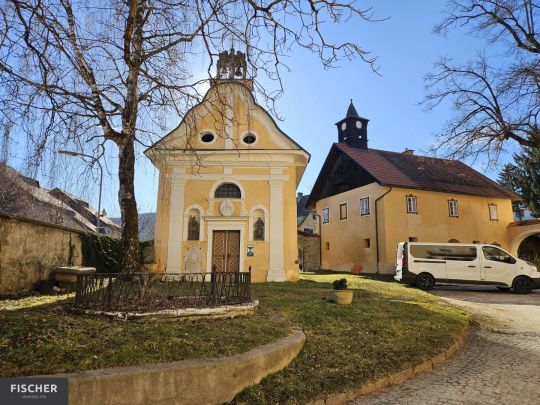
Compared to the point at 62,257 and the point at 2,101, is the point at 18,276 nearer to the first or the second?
the point at 62,257

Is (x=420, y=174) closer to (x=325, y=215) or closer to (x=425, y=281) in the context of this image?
(x=325, y=215)

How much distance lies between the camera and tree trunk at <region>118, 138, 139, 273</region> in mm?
8484

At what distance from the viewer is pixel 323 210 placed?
32938mm

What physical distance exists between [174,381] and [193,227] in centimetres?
1373

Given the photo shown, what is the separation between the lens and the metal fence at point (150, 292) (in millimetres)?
5852

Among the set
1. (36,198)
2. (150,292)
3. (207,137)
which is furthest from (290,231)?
(150,292)

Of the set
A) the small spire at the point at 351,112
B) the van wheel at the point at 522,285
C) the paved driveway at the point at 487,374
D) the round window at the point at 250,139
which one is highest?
the small spire at the point at 351,112

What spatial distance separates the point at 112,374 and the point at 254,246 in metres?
13.6

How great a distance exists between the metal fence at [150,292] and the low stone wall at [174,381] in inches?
80.4

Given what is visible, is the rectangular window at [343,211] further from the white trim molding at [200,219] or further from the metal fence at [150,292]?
the metal fence at [150,292]

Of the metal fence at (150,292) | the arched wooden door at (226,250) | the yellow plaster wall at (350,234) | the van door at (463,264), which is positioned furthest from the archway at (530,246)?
the metal fence at (150,292)

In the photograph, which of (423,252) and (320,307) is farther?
(423,252)

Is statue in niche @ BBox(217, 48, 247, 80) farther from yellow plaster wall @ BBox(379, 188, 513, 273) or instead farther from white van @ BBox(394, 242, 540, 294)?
yellow plaster wall @ BBox(379, 188, 513, 273)

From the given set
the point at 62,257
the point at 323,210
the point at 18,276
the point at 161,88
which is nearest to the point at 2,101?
the point at 161,88
